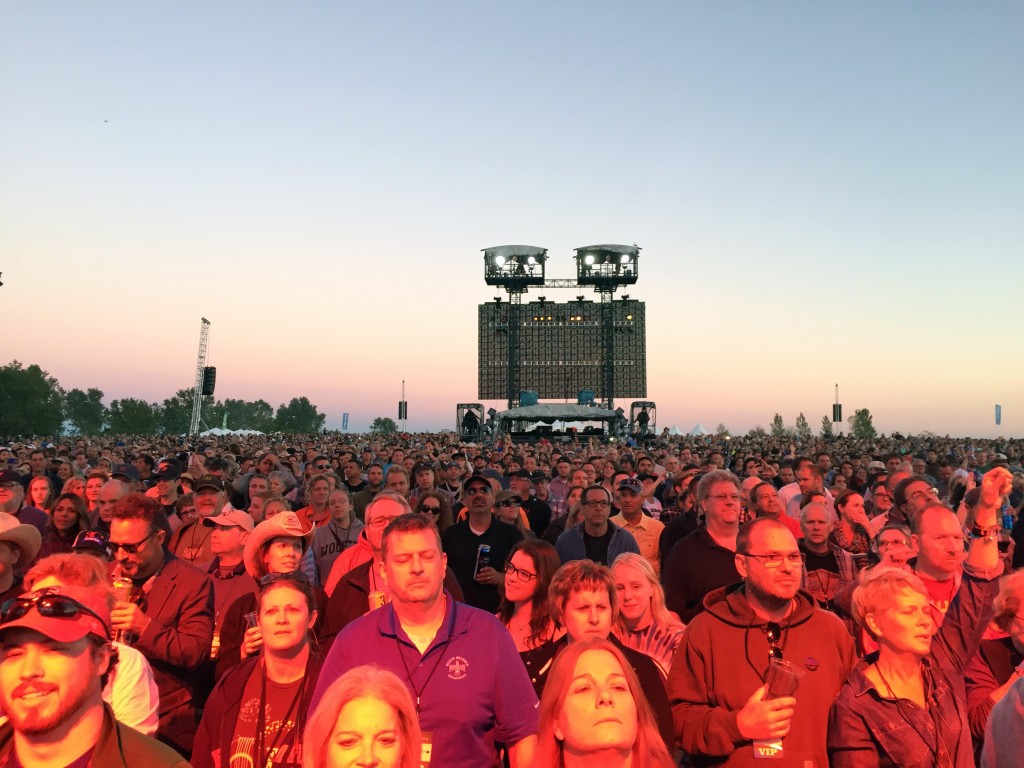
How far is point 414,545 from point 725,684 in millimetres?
1456

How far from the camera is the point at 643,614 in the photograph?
4.39m

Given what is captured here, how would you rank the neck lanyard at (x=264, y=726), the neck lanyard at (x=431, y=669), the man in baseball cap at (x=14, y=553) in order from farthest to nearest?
the man in baseball cap at (x=14, y=553), the neck lanyard at (x=264, y=726), the neck lanyard at (x=431, y=669)

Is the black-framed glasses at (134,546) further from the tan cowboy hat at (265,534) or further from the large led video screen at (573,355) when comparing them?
the large led video screen at (573,355)

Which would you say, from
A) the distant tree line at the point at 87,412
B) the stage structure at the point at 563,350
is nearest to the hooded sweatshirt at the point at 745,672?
the stage structure at the point at 563,350

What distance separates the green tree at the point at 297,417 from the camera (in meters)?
130

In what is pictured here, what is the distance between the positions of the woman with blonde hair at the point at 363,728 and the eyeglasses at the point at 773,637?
181 cm

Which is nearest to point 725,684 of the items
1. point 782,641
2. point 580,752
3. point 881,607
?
point 782,641

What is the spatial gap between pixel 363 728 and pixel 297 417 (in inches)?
5275

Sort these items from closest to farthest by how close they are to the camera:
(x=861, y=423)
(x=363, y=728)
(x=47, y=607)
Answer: (x=363, y=728)
(x=47, y=607)
(x=861, y=423)

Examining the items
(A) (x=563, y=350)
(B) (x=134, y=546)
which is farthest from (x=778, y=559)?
(A) (x=563, y=350)

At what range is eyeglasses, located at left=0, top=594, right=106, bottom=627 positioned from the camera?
7.55 ft

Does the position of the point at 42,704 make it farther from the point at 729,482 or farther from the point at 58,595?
the point at 729,482

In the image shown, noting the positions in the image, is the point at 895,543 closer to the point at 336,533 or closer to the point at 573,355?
the point at 336,533

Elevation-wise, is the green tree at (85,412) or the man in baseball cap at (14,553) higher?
the green tree at (85,412)
